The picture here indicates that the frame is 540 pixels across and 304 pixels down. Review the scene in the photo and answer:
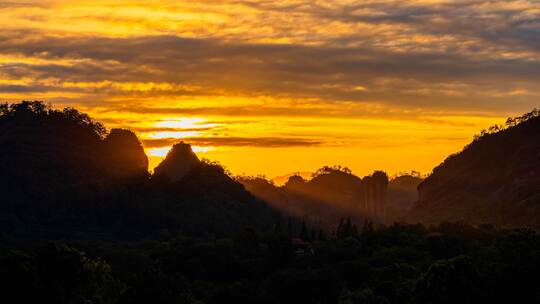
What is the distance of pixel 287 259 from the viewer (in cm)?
18975

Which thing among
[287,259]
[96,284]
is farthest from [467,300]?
[287,259]

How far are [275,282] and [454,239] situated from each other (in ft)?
176

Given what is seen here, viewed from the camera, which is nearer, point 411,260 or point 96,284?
point 96,284

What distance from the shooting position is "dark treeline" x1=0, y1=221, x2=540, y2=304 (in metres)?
113

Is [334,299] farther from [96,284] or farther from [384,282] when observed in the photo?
[96,284]

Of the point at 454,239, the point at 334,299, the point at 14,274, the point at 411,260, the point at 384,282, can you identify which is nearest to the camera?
the point at 14,274

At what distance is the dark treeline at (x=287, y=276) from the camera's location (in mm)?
112562

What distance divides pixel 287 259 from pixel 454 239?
34.1 meters

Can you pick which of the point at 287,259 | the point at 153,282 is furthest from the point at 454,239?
the point at 153,282

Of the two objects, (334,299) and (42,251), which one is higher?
(42,251)

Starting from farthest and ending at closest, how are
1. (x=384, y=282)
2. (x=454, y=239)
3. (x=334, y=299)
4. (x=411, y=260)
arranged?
(x=454, y=239), (x=411, y=260), (x=334, y=299), (x=384, y=282)

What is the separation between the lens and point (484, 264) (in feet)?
493

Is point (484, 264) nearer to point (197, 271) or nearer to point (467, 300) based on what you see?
point (467, 300)

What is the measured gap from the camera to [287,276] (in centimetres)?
16200
